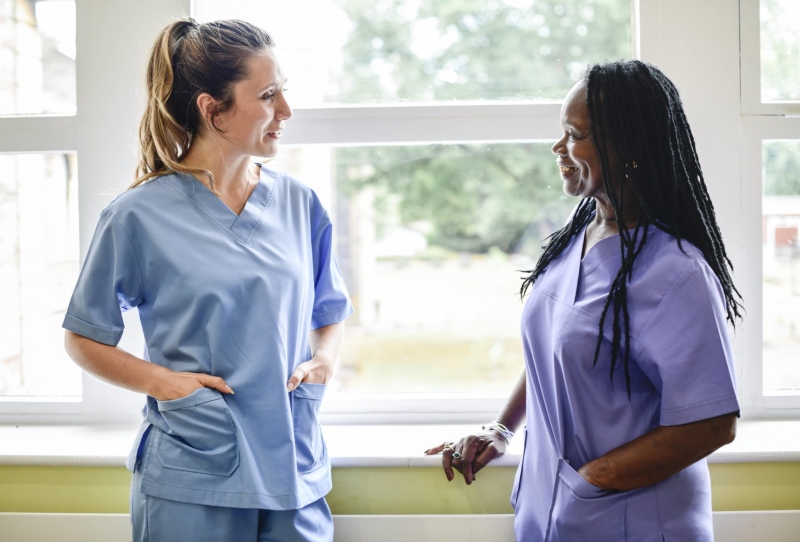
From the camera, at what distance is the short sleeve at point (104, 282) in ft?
3.53

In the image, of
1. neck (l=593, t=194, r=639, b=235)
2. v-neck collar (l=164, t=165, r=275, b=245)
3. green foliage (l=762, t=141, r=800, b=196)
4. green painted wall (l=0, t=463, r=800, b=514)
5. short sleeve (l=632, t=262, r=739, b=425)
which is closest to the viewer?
short sleeve (l=632, t=262, r=739, b=425)

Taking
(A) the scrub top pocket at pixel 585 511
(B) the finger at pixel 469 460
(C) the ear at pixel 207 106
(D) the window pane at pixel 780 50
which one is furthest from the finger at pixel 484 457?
(D) the window pane at pixel 780 50

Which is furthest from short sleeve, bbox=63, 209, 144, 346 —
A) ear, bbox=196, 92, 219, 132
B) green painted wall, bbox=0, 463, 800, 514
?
green painted wall, bbox=0, 463, 800, 514

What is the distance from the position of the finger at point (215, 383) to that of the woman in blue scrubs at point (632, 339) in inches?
21.2

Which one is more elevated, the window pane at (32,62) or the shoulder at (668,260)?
the window pane at (32,62)

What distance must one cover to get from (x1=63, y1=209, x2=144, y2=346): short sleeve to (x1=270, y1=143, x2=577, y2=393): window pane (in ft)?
1.96

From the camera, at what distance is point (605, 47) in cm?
162

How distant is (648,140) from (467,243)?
3.27 ft

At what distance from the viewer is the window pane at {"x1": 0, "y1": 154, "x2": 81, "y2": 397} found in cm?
168

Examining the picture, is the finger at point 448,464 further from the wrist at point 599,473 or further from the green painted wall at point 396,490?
the wrist at point 599,473

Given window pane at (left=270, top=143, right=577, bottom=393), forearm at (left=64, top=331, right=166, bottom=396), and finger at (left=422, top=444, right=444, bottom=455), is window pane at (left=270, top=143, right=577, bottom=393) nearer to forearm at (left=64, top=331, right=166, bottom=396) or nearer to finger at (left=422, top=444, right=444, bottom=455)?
finger at (left=422, top=444, right=444, bottom=455)

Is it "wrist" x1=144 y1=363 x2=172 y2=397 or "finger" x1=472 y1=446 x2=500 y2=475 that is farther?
"finger" x1=472 y1=446 x2=500 y2=475

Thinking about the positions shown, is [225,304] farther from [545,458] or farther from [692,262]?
[692,262]

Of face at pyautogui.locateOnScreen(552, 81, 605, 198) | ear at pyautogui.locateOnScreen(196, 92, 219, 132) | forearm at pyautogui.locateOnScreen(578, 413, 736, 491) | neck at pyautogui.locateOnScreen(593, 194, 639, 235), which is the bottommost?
forearm at pyautogui.locateOnScreen(578, 413, 736, 491)
